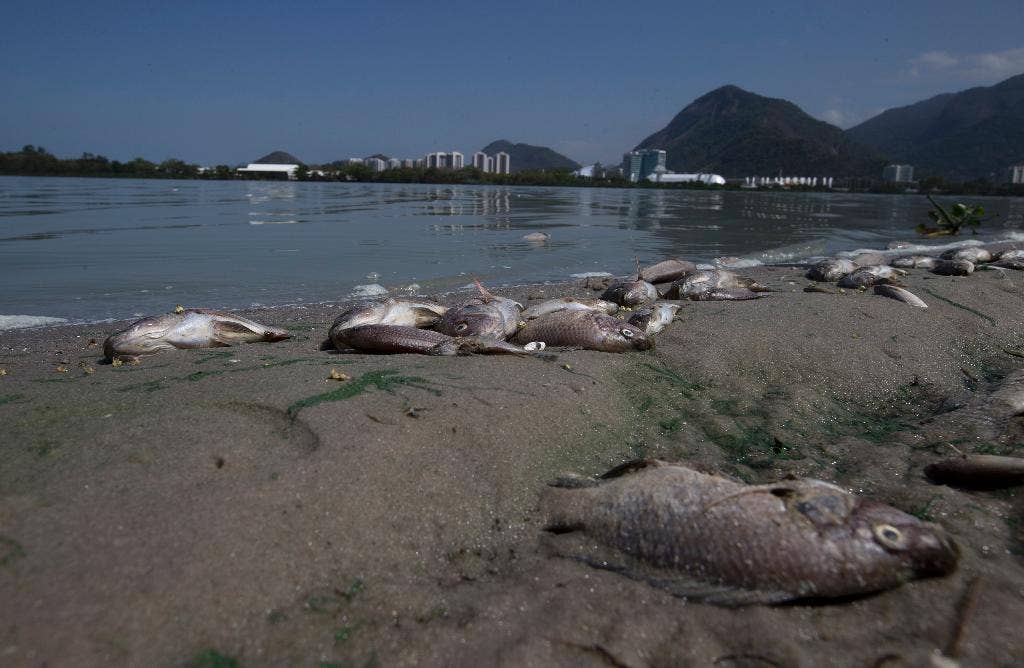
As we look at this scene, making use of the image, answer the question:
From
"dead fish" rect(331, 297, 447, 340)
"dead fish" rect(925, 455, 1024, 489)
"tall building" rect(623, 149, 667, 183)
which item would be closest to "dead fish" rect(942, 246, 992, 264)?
"dead fish" rect(925, 455, 1024, 489)

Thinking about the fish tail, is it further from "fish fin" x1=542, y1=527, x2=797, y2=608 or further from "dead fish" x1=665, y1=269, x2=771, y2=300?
"dead fish" x1=665, y1=269, x2=771, y2=300

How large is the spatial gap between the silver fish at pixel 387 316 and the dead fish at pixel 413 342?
0.78 ft

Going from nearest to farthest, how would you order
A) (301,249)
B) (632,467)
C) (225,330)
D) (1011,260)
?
(632,467) < (225,330) < (1011,260) < (301,249)

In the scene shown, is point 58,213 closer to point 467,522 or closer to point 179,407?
point 179,407

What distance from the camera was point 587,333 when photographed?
18.5 feet

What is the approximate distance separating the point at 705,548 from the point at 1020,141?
223 m

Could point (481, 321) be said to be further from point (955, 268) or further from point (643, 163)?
point (643, 163)

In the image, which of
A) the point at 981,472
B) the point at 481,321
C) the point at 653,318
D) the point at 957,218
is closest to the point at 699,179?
the point at 957,218

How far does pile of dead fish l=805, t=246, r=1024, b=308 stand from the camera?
827 centimetres

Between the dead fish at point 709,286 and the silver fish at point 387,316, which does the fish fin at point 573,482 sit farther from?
the dead fish at point 709,286

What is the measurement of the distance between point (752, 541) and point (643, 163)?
601 ft

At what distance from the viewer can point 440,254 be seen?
14617mm

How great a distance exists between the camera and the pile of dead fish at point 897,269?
27.1ft

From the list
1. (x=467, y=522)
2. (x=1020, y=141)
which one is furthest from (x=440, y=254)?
(x=1020, y=141)
